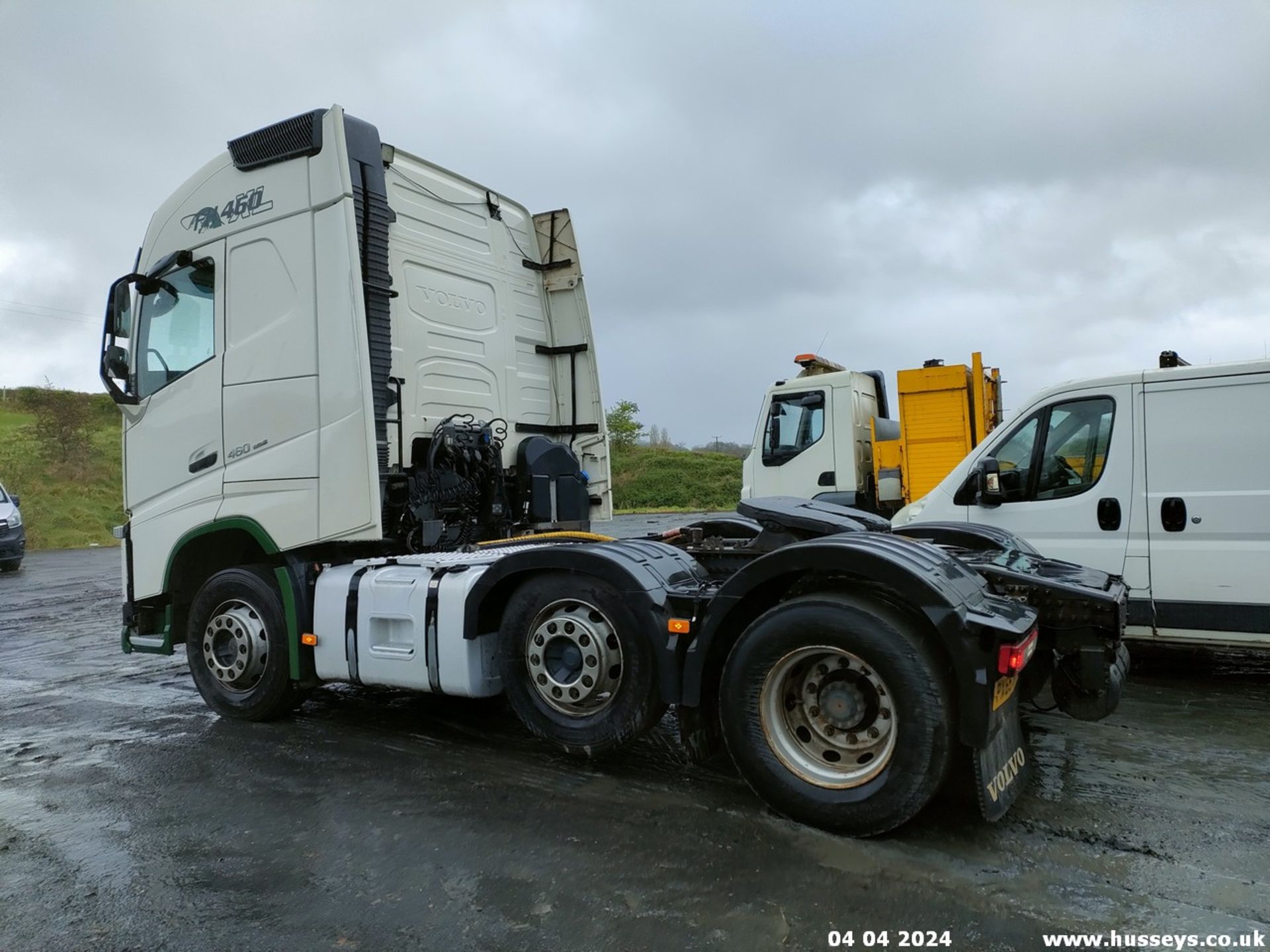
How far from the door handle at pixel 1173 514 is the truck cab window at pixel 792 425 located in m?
5.32

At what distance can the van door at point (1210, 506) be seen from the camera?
5230 millimetres

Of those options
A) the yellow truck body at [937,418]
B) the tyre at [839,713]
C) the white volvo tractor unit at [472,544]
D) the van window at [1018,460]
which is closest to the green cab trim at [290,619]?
the white volvo tractor unit at [472,544]

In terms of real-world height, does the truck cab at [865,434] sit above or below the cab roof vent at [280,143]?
below

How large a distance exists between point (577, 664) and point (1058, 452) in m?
3.83

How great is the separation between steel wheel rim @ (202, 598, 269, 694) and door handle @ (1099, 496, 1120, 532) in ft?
17.6

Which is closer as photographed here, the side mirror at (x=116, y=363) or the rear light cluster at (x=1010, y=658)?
the rear light cluster at (x=1010, y=658)

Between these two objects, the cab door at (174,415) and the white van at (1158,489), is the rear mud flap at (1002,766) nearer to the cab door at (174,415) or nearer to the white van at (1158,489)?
the white van at (1158,489)

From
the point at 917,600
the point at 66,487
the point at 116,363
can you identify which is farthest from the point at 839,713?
the point at 66,487

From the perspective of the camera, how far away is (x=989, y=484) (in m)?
6.10

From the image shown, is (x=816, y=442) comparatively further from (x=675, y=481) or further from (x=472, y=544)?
(x=675, y=481)

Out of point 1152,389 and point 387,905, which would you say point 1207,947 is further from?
point 1152,389

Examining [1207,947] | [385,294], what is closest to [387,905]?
[1207,947]

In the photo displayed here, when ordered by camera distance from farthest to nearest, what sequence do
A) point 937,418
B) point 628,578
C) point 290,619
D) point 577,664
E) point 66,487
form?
point 66,487 < point 937,418 < point 290,619 < point 577,664 < point 628,578

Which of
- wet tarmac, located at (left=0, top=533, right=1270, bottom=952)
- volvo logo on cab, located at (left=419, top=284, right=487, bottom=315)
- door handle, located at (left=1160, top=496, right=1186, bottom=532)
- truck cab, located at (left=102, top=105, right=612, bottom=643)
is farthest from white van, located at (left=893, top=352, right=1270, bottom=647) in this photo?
volvo logo on cab, located at (left=419, top=284, right=487, bottom=315)
